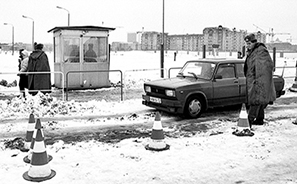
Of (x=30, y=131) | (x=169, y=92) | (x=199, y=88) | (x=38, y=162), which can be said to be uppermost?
(x=199, y=88)

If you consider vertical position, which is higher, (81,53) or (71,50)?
(71,50)

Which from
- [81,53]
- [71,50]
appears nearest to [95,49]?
[81,53]

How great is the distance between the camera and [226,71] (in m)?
10.5

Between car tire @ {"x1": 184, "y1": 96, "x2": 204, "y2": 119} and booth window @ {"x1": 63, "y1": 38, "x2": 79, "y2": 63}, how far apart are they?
25.0 ft

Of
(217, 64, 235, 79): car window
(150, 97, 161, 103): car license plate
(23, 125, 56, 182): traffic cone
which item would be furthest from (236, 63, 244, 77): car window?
(23, 125, 56, 182): traffic cone

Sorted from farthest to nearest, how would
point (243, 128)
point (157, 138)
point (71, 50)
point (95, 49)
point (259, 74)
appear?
point (95, 49) → point (71, 50) → point (259, 74) → point (243, 128) → point (157, 138)

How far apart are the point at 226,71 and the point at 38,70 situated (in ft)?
19.6

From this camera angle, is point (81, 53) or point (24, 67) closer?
point (24, 67)

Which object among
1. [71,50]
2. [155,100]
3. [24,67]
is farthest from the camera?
[71,50]

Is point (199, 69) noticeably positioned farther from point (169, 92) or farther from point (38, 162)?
point (38, 162)

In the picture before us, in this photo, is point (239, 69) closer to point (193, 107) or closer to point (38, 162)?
point (193, 107)

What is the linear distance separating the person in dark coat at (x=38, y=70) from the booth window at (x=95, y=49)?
14.5 ft

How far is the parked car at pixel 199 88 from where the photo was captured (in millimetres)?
9461

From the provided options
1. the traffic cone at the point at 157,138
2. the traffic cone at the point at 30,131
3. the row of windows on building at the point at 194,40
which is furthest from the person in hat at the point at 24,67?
the row of windows on building at the point at 194,40
